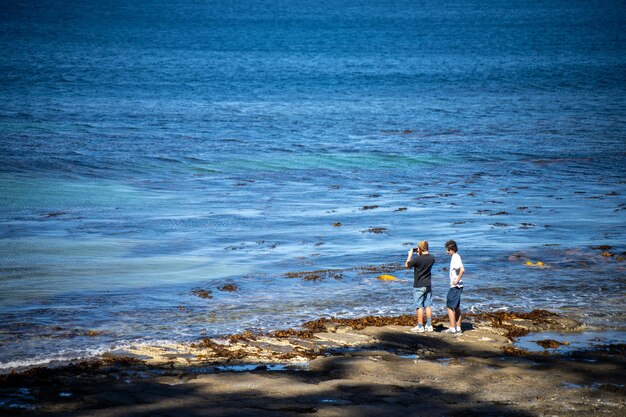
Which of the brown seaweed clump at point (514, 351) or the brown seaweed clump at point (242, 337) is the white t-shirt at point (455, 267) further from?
the brown seaweed clump at point (242, 337)

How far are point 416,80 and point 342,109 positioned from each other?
22.2 m

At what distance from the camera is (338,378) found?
11.2 metres

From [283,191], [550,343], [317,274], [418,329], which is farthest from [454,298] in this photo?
[283,191]

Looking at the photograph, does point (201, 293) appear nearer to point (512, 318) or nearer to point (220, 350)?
point (220, 350)

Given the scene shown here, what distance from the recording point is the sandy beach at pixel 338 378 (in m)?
9.80

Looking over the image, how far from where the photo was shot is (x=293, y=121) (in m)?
51.6

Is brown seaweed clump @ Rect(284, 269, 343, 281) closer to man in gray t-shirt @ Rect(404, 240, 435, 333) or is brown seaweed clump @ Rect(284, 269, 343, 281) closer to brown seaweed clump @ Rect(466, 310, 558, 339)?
brown seaweed clump @ Rect(466, 310, 558, 339)

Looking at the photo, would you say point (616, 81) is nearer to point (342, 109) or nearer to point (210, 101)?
point (342, 109)

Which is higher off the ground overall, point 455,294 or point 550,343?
point 455,294

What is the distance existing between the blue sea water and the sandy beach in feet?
4.93

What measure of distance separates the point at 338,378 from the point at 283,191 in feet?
66.0

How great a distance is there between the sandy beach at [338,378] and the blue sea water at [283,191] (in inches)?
59.2

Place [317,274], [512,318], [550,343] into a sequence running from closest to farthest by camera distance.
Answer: [550,343], [512,318], [317,274]

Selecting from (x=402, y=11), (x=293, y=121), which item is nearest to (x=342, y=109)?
(x=293, y=121)
